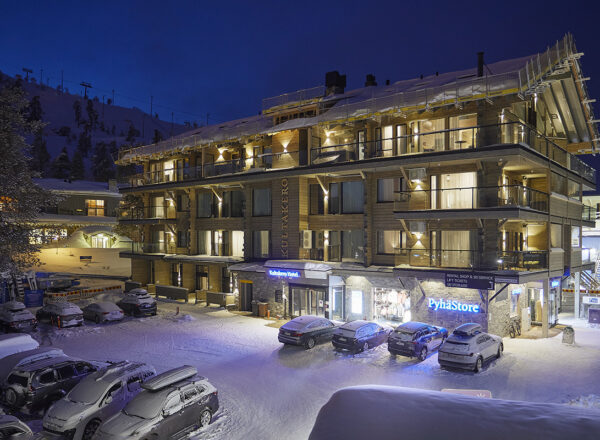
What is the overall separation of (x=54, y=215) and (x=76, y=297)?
38731 millimetres

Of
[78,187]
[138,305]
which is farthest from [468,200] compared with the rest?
[78,187]

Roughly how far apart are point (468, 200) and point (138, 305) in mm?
24071

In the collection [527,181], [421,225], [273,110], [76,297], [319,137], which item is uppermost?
[273,110]

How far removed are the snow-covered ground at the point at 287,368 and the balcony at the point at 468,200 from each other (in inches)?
308

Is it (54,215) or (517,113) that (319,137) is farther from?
(54,215)

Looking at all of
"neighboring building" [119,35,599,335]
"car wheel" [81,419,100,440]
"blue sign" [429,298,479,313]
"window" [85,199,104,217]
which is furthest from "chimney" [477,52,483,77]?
"window" [85,199,104,217]

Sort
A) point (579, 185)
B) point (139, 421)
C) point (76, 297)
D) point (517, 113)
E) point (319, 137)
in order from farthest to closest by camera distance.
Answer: point (76, 297) → point (579, 185) → point (319, 137) → point (517, 113) → point (139, 421)

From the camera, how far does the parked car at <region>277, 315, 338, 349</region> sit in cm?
2305

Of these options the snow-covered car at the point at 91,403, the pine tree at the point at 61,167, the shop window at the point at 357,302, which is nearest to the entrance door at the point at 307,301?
the shop window at the point at 357,302

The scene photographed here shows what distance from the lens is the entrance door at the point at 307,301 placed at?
3080 cm

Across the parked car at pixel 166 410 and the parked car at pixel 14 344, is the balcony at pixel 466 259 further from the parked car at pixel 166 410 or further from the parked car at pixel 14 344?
the parked car at pixel 14 344

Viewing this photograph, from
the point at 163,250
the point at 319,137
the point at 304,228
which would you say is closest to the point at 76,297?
the point at 163,250

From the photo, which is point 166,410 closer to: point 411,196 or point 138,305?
point 411,196

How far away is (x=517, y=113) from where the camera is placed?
85.4 ft
